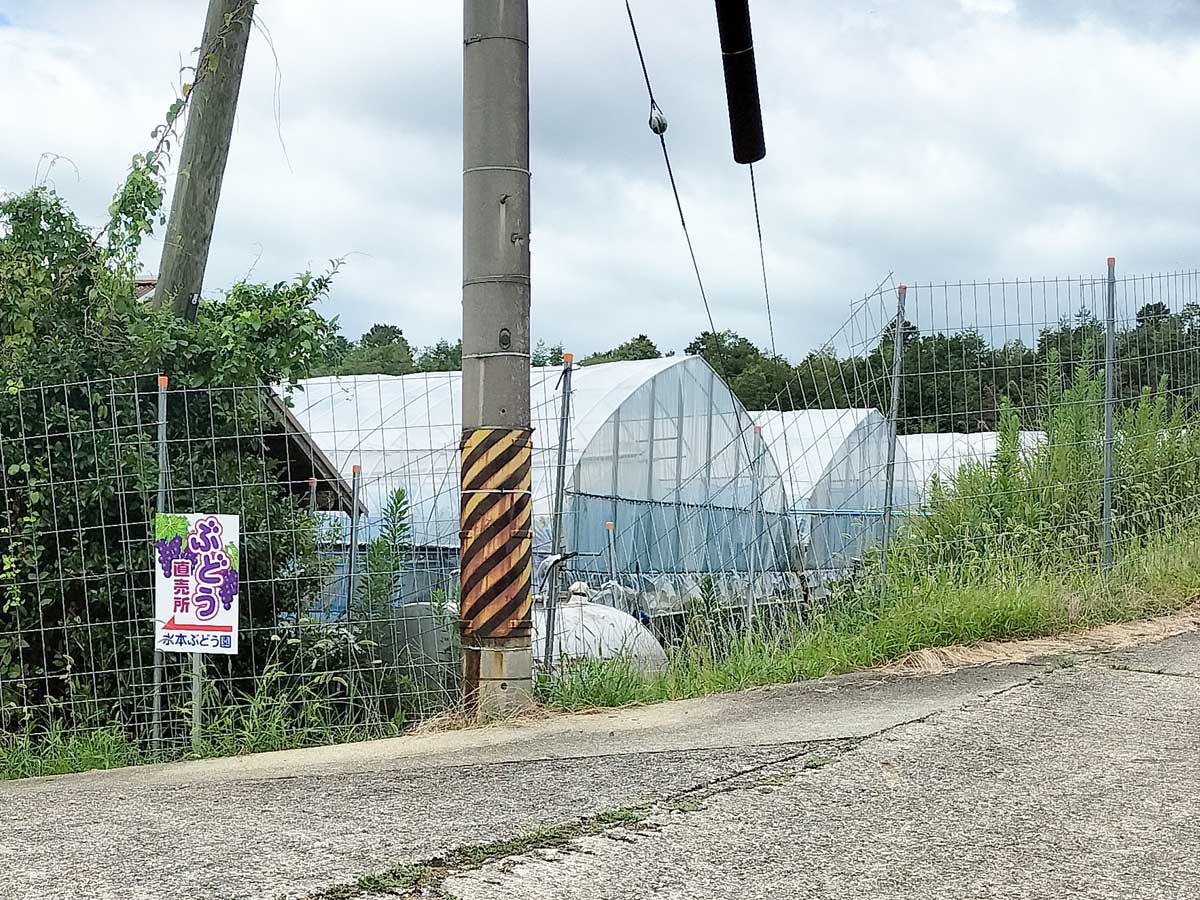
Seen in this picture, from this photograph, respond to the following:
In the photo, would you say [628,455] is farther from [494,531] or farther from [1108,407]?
[494,531]

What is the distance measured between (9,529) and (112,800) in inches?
114

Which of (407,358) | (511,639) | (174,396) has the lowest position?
(511,639)

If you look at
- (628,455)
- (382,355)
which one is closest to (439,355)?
(382,355)

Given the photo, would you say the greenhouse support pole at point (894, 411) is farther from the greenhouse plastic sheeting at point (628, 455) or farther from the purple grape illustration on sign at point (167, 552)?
the greenhouse plastic sheeting at point (628, 455)

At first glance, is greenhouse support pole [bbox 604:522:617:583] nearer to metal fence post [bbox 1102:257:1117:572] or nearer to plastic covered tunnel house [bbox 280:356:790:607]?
plastic covered tunnel house [bbox 280:356:790:607]

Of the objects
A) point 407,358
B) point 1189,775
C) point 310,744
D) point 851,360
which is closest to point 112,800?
point 310,744

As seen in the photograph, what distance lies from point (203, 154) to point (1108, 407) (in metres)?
6.32

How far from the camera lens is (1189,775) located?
15.9 feet

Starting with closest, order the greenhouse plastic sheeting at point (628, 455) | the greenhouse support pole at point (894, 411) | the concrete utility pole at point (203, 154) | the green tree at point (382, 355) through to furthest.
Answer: the greenhouse support pole at point (894, 411) → the concrete utility pole at point (203, 154) → the greenhouse plastic sheeting at point (628, 455) → the green tree at point (382, 355)

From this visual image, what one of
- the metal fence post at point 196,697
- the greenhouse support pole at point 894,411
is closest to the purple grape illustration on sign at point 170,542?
the metal fence post at point 196,697

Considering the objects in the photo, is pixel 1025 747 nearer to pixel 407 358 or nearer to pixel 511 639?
pixel 511 639

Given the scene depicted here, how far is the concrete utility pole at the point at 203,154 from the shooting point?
26.4 ft

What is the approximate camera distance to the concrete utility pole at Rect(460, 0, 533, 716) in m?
7.02

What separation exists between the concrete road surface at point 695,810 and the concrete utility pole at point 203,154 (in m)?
3.42
